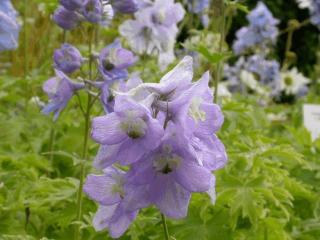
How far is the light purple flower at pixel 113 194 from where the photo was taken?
50.5 inches

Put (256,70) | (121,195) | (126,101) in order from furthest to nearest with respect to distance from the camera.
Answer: (256,70)
(121,195)
(126,101)

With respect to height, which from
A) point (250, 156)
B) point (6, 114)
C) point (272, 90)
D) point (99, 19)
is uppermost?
point (99, 19)

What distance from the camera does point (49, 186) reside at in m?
2.00

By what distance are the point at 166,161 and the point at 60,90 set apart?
2.97ft

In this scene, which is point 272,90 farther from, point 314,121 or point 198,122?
point 198,122

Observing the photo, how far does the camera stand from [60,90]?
2012mm

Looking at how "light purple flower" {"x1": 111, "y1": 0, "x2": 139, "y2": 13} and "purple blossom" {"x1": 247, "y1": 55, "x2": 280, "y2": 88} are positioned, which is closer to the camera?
"light purple flower" {"x1": 111, "y1": 0, "x2": 139, "y2": 13}

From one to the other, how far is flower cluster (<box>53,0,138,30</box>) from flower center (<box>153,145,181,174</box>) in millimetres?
1011

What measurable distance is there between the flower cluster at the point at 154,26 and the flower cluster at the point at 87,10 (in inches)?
31.8

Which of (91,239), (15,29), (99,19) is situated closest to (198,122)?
(91,239)

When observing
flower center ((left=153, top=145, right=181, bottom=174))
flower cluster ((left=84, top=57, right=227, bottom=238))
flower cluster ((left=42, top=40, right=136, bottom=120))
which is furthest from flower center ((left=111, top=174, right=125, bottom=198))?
flower cluster ((left=42, top=40, right=136, bottom=120))

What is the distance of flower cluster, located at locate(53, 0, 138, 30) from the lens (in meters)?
2.11

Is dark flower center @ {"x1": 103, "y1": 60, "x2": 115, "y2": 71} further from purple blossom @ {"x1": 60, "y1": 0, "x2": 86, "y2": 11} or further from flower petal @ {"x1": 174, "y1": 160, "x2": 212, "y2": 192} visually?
flower petal @ {"x1": 174, "y1": 160, "x2": 212, "y2": 192}

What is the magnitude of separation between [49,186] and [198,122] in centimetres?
91
